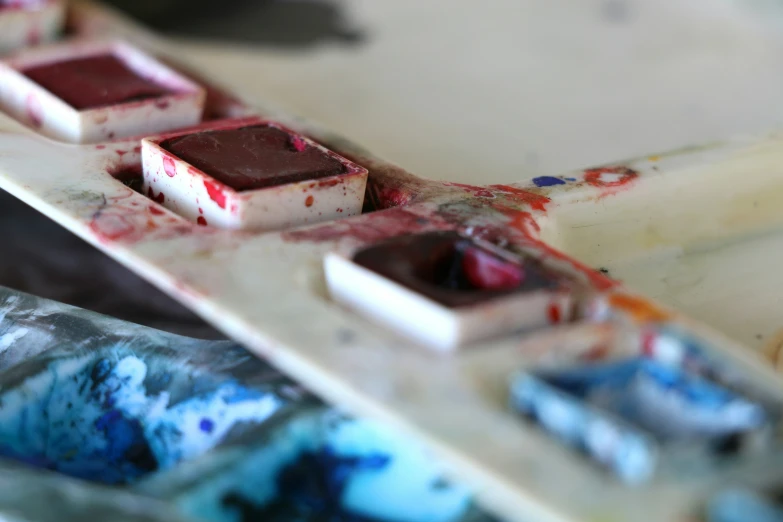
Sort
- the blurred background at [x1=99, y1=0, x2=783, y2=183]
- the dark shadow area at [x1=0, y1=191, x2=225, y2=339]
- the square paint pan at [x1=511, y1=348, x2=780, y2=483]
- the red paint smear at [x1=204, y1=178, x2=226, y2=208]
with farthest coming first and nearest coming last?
1. the blurred background at [x1=99, y1=0, x2=783, y2=183]
2. the dark shadow area at [x1=0, y1=191, x2=225, y2=339]
3. the red paint smear at [x1=204, y1=178, x2=226, y2=208]
4. the square paint pan at [x1=511, y1=348, x2=780, y2=483]

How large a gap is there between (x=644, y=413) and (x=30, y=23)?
1.60 m

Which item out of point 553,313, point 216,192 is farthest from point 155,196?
point 553,313

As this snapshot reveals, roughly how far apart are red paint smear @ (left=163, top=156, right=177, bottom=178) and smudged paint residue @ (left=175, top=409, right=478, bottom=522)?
0.46 metres

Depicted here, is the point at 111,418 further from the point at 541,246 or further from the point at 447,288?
the point at 541,246

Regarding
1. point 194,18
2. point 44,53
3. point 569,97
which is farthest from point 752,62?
point 44,53

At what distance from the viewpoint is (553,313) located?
112 cm

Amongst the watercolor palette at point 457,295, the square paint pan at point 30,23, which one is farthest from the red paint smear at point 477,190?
the square paint pan at point 30,23

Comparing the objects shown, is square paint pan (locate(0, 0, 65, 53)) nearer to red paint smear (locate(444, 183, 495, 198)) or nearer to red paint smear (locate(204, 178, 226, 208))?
red paint smear (locate(204, 178, 226, 208))

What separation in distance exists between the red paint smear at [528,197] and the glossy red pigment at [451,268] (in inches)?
8.3

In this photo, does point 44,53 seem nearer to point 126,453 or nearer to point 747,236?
point 126,453

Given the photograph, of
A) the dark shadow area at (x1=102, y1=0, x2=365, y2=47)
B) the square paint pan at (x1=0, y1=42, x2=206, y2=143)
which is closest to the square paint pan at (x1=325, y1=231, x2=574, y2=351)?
the square paint pan at (x1=0, y1=42, x2=206, y2=143)

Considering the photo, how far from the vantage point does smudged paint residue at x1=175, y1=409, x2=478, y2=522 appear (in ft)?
3.52

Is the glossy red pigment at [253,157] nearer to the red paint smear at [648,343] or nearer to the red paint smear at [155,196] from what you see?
the red paint smear at [155,196]

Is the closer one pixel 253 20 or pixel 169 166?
pixel 169 166
